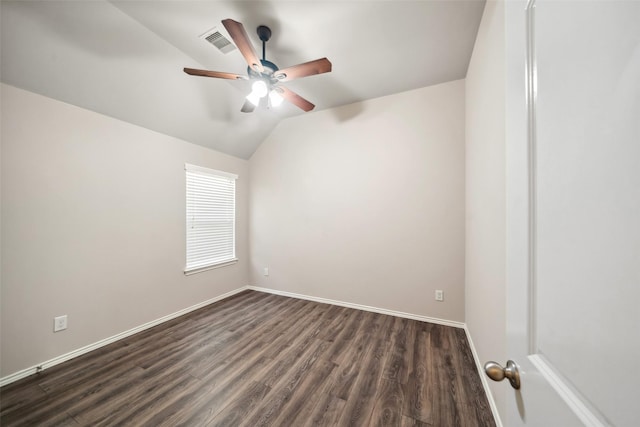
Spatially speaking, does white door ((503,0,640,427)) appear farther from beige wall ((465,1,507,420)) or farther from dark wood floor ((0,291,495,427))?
dark wood floor ((0,291,495,427))

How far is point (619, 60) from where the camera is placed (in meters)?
0.28

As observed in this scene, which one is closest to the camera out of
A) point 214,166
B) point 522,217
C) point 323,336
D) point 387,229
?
point 522,217

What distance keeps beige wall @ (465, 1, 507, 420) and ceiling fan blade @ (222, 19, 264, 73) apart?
1.58 m

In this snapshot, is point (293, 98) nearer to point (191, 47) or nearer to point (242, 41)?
point (242, 41)

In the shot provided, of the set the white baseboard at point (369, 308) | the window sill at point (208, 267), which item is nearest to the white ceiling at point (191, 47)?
the window sill at point (208, 267)

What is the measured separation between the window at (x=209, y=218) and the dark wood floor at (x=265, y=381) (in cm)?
100

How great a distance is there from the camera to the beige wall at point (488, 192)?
1277mm

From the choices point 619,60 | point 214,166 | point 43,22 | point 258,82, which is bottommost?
point 619,60

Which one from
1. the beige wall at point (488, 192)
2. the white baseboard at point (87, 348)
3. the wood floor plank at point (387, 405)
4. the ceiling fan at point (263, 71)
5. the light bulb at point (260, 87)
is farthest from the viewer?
the light bulb at point (260, 87)

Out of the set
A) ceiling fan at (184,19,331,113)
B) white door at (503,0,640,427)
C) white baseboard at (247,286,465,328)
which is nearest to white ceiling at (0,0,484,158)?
ceiling fan at (184,19,331,113)

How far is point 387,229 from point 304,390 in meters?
1.90

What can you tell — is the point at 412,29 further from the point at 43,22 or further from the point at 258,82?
the point at 43,22

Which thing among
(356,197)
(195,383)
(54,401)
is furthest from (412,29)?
(54,401)

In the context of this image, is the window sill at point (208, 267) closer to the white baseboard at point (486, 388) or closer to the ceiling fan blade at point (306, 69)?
the ceiling fan blade at point (306, 69)
